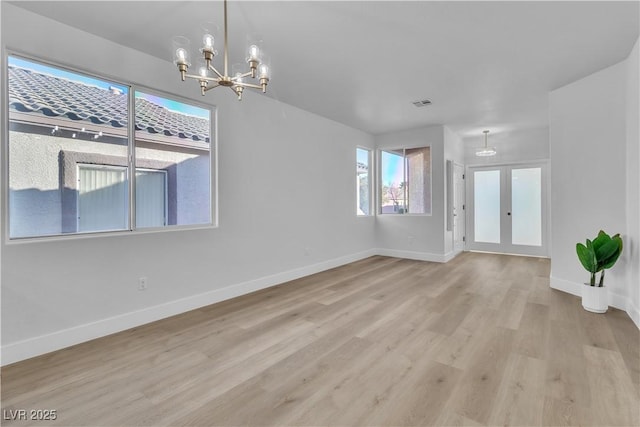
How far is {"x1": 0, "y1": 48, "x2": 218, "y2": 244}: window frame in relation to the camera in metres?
2.30

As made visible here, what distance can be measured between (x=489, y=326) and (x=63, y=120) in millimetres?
4403

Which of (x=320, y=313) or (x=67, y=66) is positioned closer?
(x=67, y=66)

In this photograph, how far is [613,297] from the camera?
11.3 feet

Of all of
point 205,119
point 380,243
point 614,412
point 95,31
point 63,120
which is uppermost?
point 95,31

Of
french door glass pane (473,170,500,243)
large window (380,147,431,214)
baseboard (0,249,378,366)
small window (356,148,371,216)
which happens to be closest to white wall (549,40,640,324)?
large window (380,147,431,214)

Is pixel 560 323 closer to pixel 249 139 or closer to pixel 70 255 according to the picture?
pixel 249 139

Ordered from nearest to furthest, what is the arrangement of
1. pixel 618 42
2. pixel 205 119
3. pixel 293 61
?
1. pixel 618 42
2. pixel 293 61
3. pixel 205 119

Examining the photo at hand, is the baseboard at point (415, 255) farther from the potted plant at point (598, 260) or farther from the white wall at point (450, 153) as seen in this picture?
the potted plant at point (598, 260)

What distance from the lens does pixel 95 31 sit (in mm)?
2668

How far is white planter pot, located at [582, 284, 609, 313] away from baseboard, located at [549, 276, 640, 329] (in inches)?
6.0

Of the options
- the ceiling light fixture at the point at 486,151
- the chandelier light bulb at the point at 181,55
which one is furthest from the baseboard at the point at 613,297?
the chandelier light bulb at the point at 181,55

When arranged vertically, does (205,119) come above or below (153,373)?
above

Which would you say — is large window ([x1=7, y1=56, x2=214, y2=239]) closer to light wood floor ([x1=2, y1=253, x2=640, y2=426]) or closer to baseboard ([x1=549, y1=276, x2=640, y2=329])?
light wood floor ([x1=2, y1=253, x2=640, y2=426])

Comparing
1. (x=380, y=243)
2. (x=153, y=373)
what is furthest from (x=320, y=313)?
(x=380, y=243)
